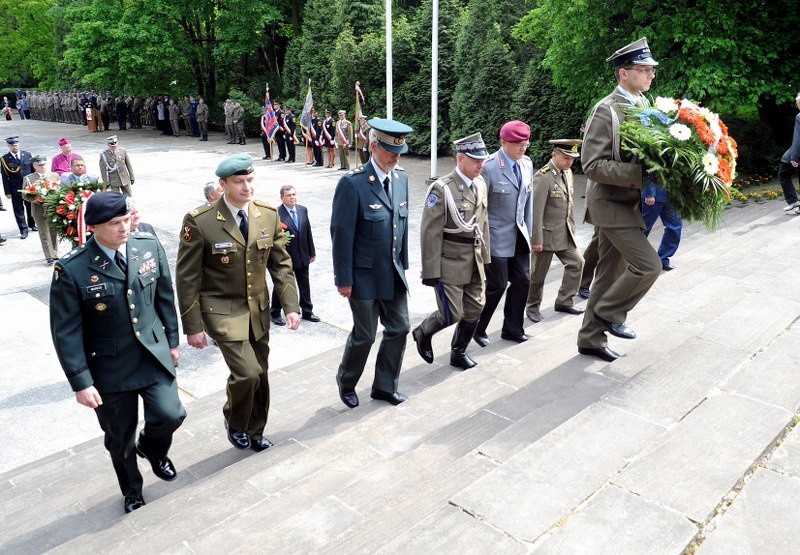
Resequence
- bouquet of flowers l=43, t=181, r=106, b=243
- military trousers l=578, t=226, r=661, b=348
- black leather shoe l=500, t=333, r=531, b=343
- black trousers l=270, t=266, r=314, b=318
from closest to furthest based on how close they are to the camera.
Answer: military trousers l=578, t=226, r=661, b=348, black leather shoe l=500, t=333, r=531, b=343, bouquet of flowers l=43, t=181, r=106, b=243, black trousers l=270, t=266, r=314, b=318

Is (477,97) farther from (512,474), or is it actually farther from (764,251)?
(512,474)

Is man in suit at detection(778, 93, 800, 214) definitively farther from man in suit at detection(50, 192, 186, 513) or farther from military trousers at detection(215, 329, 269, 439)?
man in suit at detection(50, 192, 186, 513)

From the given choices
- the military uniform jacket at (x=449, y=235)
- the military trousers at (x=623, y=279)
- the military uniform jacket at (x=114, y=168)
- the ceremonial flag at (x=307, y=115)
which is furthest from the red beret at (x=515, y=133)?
the ceremonial flag at (x=307, y=115)

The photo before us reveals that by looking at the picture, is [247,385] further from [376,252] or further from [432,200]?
[432,200]

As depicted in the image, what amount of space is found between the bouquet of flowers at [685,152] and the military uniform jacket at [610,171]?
83mm

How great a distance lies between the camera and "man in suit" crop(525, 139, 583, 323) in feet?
22.9

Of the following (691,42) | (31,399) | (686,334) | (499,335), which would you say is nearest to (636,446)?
(686,334)

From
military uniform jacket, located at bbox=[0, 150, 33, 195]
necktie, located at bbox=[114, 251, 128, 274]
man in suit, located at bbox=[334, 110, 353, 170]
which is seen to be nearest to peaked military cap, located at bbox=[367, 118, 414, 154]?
necktie, located at bbox=[114, 251, 128, 274]

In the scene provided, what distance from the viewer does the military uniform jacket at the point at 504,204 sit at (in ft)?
19.9

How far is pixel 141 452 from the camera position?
423cm

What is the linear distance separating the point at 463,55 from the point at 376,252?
59.0 feet

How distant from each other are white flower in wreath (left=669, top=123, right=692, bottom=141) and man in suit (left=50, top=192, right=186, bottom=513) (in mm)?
3493

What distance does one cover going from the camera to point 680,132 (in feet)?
15.2

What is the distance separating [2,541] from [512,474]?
2983mm
